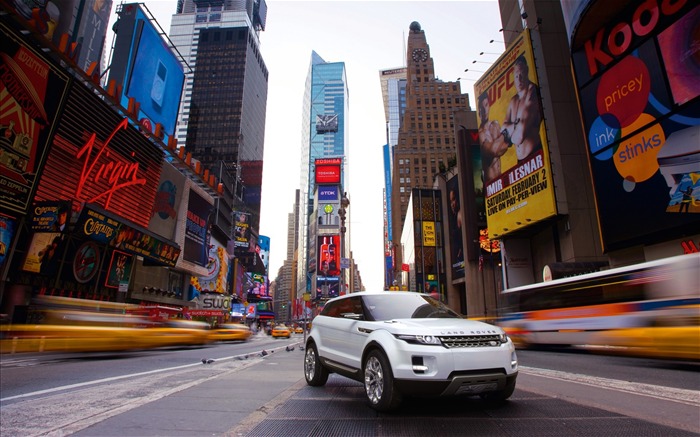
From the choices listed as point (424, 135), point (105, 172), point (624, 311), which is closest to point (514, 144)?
point (624, 311)

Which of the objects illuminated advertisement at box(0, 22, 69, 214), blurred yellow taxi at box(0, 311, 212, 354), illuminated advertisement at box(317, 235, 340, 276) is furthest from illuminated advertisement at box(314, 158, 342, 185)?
blurred yellow taxi at box(0, 311, 212, 354)

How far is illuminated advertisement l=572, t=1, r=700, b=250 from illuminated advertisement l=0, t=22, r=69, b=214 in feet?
124

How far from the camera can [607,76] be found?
1102 inches

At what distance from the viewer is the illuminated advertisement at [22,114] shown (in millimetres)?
22219

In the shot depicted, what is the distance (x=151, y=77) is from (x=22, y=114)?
2021 cm

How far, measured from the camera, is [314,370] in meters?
7.21

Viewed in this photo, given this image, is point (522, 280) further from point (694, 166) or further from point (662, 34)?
point (662, 34)

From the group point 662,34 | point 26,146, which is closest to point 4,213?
point 26,146

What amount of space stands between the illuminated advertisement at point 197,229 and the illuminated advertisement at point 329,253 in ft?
206

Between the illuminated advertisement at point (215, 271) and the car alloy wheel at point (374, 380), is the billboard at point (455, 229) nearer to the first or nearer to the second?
the illuminated advertisement at point (215, 271)

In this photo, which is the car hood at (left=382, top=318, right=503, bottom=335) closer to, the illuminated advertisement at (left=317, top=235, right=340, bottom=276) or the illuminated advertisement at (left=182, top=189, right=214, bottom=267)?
the illuminated advertisement at (left=182, top=189, right=214, bottom=267)

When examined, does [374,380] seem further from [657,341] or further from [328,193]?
[328,193]

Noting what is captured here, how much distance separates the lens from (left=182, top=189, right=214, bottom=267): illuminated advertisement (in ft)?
178

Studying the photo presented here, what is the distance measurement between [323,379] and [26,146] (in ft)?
87.3
